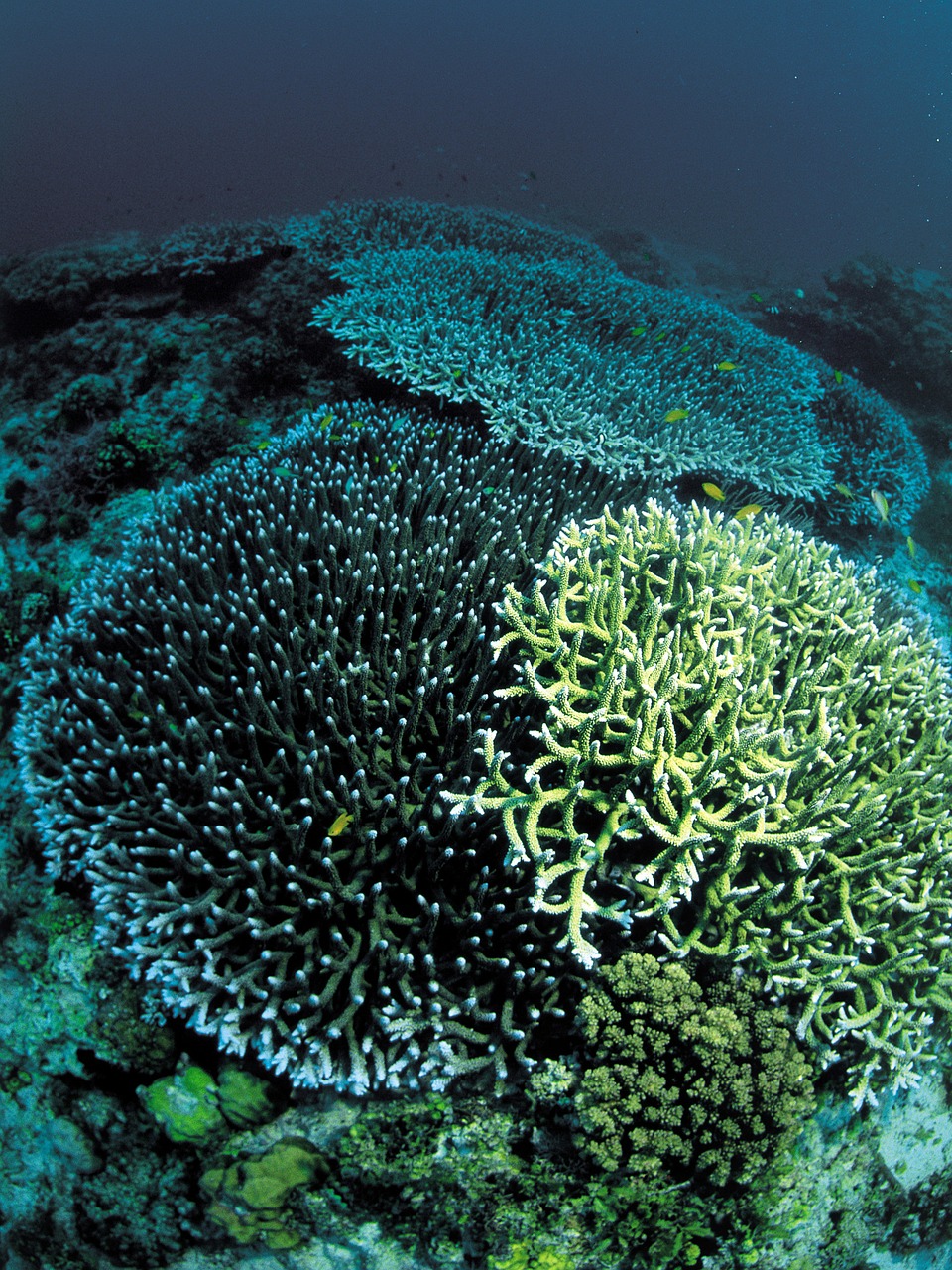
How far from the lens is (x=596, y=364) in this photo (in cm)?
706

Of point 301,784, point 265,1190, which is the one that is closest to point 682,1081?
point 265,1190

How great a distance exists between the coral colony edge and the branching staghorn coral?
2.19m

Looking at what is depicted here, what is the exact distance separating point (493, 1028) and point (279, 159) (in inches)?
2665

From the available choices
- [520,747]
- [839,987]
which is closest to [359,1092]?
[520,747]

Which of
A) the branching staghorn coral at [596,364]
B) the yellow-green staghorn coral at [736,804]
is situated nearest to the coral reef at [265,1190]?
the yellow-green staghorn coral at [736,804]

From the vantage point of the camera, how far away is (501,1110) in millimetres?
2668

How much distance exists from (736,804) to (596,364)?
5.76 m

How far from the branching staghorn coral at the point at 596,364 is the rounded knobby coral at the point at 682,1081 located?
455 cm

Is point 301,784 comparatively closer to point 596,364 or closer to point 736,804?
point 736,804

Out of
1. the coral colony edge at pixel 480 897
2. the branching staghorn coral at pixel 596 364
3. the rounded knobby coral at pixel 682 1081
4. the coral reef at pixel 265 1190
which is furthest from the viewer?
the branching staghorn coral at pixel 596 364

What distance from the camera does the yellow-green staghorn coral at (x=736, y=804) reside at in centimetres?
264

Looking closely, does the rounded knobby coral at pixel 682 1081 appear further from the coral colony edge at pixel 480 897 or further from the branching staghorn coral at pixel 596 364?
the branching staghorn coral at pixel 596 364

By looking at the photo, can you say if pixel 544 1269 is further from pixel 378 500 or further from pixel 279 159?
pixel 279 159

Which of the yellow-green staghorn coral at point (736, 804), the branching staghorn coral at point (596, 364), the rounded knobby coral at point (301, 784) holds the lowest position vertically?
the rounded knobby coral at point (301, 784)
